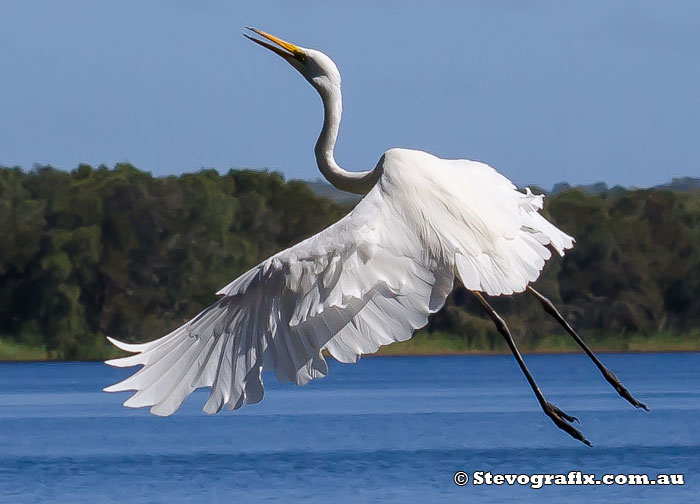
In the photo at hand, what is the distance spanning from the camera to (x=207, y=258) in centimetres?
6488

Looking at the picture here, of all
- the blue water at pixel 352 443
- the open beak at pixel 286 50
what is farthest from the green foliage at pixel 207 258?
the open beak at pixel 286 50

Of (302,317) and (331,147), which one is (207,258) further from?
(302,317)

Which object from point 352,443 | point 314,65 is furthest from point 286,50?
point 352,443

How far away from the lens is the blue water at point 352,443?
94.9 ft

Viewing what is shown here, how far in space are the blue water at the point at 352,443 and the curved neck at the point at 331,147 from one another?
14.6 meters

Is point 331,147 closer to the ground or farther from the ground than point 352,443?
farther from the ground

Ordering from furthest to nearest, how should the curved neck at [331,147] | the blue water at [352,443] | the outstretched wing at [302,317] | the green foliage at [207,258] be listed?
the green foliage at [207,258]
the blue water at [352,443]
the curved neck at [331,147]
the outstretched wing at [302,317]

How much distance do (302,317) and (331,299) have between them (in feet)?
0.68

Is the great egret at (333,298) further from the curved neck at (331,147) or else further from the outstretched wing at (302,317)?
the curved neck at (331,147)

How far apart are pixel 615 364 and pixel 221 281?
53.2 feet

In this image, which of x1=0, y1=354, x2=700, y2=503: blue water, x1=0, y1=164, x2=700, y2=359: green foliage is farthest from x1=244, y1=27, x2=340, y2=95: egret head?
x1=0, y1=164, x2=700, y2=359: green foliage

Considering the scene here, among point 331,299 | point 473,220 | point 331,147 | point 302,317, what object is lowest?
point 302,317

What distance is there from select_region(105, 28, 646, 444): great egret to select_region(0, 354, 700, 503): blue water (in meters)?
16.8

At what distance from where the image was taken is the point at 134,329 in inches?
2500
